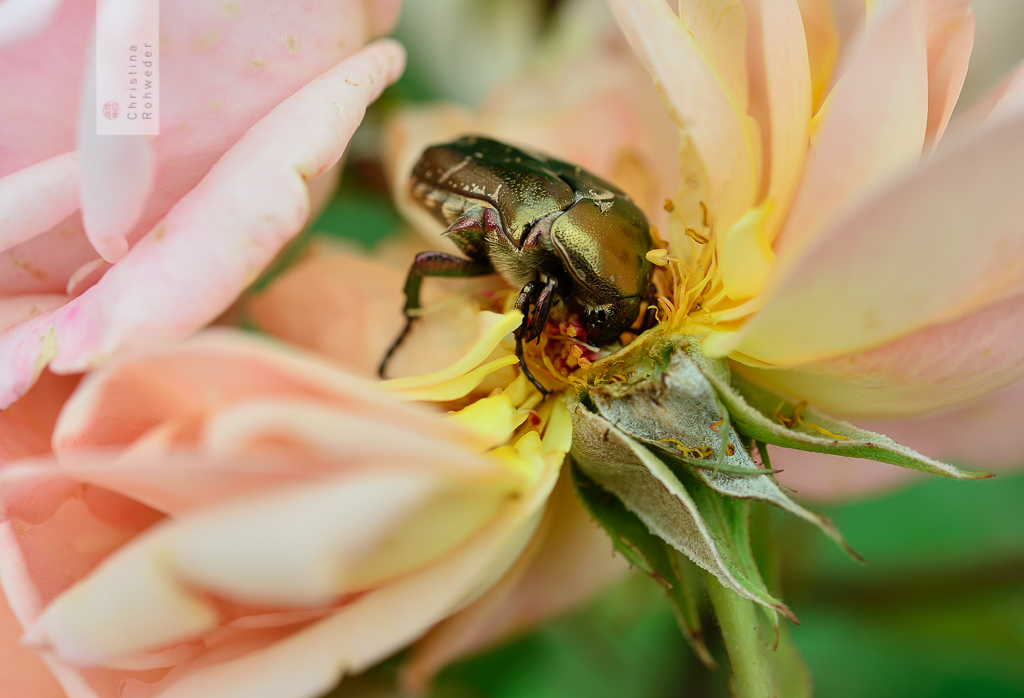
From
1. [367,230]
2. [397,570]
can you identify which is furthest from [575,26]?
[397,570]

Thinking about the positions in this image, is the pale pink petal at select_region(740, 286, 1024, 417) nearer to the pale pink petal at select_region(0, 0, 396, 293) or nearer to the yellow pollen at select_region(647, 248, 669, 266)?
the yellow pollen at select_region(647, 248, 669, 266)

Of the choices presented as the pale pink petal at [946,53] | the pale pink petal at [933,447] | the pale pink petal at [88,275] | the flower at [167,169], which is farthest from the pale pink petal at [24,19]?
the pale pink petal at [933,447]

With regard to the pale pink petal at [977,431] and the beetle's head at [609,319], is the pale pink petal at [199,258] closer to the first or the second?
the beetle's head at [609,319]

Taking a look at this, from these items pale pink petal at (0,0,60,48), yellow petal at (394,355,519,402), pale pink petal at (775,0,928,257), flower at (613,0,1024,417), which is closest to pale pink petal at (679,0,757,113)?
flower at (613,0,1024,417)

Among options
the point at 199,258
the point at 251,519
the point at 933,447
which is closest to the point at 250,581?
the point at 251,519

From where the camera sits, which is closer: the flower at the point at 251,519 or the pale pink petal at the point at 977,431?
the flower at the point at 251,519

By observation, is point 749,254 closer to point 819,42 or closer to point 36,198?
point 819,42
